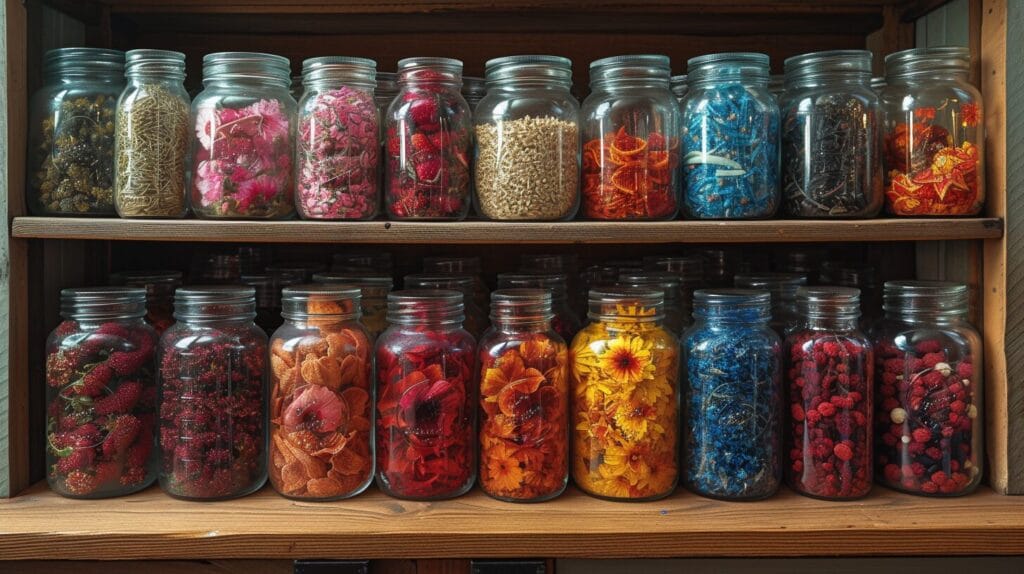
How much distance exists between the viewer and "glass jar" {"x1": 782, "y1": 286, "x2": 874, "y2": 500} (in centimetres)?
122

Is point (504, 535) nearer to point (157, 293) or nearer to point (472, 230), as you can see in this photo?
point (472, 230)

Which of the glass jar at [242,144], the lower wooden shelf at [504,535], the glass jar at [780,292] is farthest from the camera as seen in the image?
the glass jar at [780,292]

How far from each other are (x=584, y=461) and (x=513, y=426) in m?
0.14

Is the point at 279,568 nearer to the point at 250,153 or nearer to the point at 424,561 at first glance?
the point at 424,561

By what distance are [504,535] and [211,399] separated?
49 cm

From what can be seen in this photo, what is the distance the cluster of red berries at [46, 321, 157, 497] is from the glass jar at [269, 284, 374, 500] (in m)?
0.22

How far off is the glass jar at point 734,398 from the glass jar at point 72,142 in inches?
37.9

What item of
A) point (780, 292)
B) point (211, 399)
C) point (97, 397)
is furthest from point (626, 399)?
point (97, 397)

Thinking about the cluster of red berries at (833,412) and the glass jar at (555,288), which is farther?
the glass jar at (555,288)

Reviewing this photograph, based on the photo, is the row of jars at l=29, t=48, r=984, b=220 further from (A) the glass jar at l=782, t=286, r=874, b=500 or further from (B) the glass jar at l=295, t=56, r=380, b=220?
(A) the glass jar at l=782, t=286, r=874, b=500

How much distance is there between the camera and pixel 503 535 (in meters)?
1.13

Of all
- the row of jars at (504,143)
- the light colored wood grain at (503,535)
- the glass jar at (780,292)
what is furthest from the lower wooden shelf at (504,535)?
the row of jars at (504,143)

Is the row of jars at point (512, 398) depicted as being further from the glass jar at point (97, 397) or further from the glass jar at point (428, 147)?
the glass jar at point (428, 147)

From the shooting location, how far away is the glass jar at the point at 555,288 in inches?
55.7
